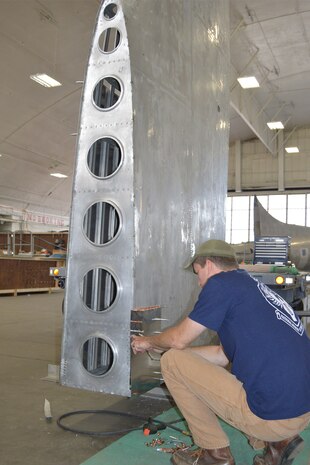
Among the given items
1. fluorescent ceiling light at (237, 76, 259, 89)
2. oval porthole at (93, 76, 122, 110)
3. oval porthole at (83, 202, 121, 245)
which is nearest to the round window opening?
oval porthole at (83, 202, 121, 245)

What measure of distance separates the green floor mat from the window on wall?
2204 centimetres

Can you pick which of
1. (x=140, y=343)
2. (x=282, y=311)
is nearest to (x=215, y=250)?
(x=282, y=311)

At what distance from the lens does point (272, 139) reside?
24281mm

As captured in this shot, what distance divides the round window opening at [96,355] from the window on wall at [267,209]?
2189 cm

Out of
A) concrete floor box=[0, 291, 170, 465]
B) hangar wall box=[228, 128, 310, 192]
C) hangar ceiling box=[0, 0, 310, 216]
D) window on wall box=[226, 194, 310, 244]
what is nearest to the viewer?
concrete floor box=[0, 291, 170, 465]

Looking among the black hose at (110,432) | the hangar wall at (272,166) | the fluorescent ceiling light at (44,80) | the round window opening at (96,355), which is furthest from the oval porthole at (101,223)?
the hangar wall at (272,166)

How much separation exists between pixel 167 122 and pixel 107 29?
0.87 meters

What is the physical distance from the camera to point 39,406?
13.5 feet

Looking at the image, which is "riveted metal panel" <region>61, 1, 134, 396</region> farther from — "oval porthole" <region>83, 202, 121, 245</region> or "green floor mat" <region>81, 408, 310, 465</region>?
"green floor mat" <region>81, 408, 310, 465</region>

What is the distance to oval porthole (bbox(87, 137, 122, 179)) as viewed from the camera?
3.68 metres

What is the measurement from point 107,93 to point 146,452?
9.05 feet

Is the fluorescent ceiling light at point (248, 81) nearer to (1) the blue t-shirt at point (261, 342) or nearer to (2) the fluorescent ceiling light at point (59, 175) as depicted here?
(2) the fluorescent ceiling light at point (59, 175)

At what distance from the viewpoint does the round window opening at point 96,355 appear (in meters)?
3.59

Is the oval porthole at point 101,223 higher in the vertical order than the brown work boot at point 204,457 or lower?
higher
